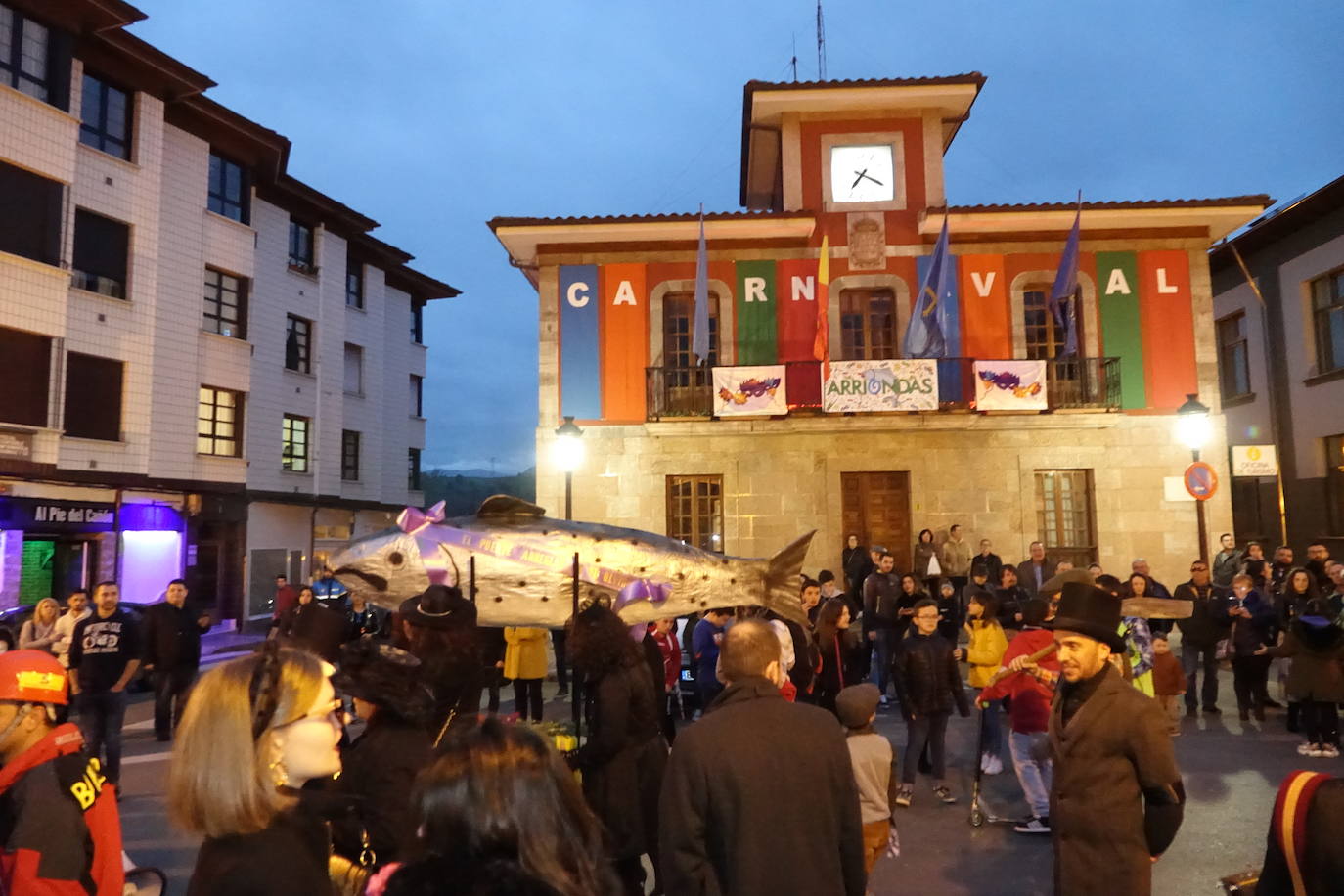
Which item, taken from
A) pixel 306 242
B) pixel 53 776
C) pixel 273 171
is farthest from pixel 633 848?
pixel 306 242

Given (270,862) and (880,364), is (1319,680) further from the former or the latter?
(270,862)

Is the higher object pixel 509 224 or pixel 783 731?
pixel 509 224

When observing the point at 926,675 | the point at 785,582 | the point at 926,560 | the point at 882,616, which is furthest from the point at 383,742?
the point at 926,560

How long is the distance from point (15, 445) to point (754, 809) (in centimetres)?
1989

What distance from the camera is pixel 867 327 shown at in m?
18.2

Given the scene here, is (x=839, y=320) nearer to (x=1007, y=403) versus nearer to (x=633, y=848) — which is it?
(x=1007, y=403)

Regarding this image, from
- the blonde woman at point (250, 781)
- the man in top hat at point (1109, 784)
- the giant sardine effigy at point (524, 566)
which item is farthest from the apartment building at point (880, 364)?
the blonde woman at point (250, 781)

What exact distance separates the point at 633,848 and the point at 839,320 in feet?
48.4

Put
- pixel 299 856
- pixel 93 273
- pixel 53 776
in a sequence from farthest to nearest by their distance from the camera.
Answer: pixel 93 273, pixel 53 776, pixel 299 856

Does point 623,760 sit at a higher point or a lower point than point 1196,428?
lower

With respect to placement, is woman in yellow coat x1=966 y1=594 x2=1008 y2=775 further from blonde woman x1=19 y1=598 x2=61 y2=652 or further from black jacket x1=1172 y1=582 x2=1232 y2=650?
blonde woman x1=19 y1=598 x2=61 y2=652

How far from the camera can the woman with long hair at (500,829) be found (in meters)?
1.71

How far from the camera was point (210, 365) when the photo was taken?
23.2 meters

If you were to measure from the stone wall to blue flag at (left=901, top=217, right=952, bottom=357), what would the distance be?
1.41m
